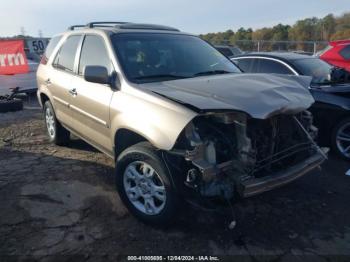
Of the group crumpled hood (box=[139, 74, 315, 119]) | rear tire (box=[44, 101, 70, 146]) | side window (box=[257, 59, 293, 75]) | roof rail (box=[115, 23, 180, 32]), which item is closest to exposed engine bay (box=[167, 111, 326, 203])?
crumpled hood (box=[139, 74, 315, 119])

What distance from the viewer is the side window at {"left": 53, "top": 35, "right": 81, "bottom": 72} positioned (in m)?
4.92

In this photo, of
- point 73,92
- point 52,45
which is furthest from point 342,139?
point 52,45

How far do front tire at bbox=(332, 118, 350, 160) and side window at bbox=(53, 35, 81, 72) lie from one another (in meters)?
4.14

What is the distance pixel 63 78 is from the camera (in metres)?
5.04

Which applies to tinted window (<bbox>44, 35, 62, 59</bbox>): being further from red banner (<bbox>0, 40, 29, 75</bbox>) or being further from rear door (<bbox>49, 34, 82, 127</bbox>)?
red banner (<bbox>0, 40, 29, 75</bbox>)

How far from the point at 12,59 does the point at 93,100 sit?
8349 mm

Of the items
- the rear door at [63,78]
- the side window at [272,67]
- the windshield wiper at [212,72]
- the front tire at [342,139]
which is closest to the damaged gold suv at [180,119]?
the windshield wiper at [212,72]

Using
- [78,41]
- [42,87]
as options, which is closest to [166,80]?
[78,41]

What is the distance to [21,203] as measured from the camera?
4004 millimetres

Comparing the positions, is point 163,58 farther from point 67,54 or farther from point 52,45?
point 52,45

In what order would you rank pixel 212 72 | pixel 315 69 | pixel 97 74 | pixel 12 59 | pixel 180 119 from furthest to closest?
pixel 12 59
pixel 315 69
pixel 212 72
pixel 97 74
pixel 180 119

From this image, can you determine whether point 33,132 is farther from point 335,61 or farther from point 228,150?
point 335,61

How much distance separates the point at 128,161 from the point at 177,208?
2.36ft

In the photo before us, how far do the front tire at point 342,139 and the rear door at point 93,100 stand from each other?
355 cm
